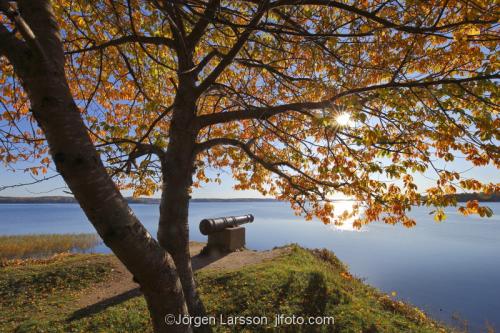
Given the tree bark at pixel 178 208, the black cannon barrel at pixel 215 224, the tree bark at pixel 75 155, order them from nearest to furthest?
the tree bark at pixel 75 155 < the tree bark at pixel 178 208 < the black cannon barrel at pixel 215 224

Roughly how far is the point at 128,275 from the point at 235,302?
17.5 feet

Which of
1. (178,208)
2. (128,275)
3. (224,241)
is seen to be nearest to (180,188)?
(178,208)

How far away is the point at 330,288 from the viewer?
814 cm

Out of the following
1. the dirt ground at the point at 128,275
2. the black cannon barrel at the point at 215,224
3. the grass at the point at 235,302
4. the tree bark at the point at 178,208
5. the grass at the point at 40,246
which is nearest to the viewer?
the tree bark at the point at 178,208

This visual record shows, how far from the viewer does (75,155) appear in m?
2.30

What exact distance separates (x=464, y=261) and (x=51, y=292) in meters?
29.9

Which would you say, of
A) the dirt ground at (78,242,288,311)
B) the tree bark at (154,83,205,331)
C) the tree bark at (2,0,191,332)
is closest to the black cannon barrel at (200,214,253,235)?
the dirt ground at (78,242,288,311)

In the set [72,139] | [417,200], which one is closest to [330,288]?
[417,200]

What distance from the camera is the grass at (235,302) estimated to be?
6805mm

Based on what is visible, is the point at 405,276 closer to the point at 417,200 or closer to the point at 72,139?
the point at 417,200

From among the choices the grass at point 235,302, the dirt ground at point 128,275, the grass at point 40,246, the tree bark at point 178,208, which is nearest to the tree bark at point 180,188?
the tree bark at point 178,208

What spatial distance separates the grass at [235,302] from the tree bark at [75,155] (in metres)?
4.49

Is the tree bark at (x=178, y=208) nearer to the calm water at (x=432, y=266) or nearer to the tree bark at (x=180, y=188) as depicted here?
the tree bark at (x=180, y=188)

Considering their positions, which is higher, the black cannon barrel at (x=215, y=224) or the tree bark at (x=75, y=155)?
the tree bark at (x=75, y=155)
